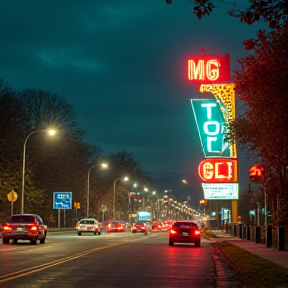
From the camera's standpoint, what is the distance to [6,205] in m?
77.8

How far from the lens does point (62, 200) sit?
83312 millimetres

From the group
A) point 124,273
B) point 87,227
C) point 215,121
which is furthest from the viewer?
point 215,121

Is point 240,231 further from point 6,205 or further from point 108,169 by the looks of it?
point 108,169

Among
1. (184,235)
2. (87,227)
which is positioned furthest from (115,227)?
(184,235)

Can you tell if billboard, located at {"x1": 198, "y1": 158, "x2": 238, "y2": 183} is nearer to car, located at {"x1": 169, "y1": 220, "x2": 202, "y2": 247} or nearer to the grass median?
car, located at {"x1": 169, "y1": 220, "x2": 202, "y2": 247}

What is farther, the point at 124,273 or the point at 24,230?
the point at 24,230

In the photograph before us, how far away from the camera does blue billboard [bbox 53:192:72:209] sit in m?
83.1

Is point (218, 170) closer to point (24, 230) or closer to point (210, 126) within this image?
point (210, 126)

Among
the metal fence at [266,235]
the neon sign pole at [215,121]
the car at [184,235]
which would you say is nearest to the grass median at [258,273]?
the metal fence at [266,235]

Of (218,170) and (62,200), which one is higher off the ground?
(218,170)

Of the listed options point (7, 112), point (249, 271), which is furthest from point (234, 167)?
point (249, 271)

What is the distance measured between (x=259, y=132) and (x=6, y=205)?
187ft

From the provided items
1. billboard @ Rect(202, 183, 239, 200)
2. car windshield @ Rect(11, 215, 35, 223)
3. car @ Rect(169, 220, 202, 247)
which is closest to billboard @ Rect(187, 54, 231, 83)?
billboard @ Rect(202, 183, 239, 200)

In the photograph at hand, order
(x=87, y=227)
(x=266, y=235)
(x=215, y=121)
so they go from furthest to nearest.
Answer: (x=215, y=121), (x=87, y=227), (x=266, y=235)
